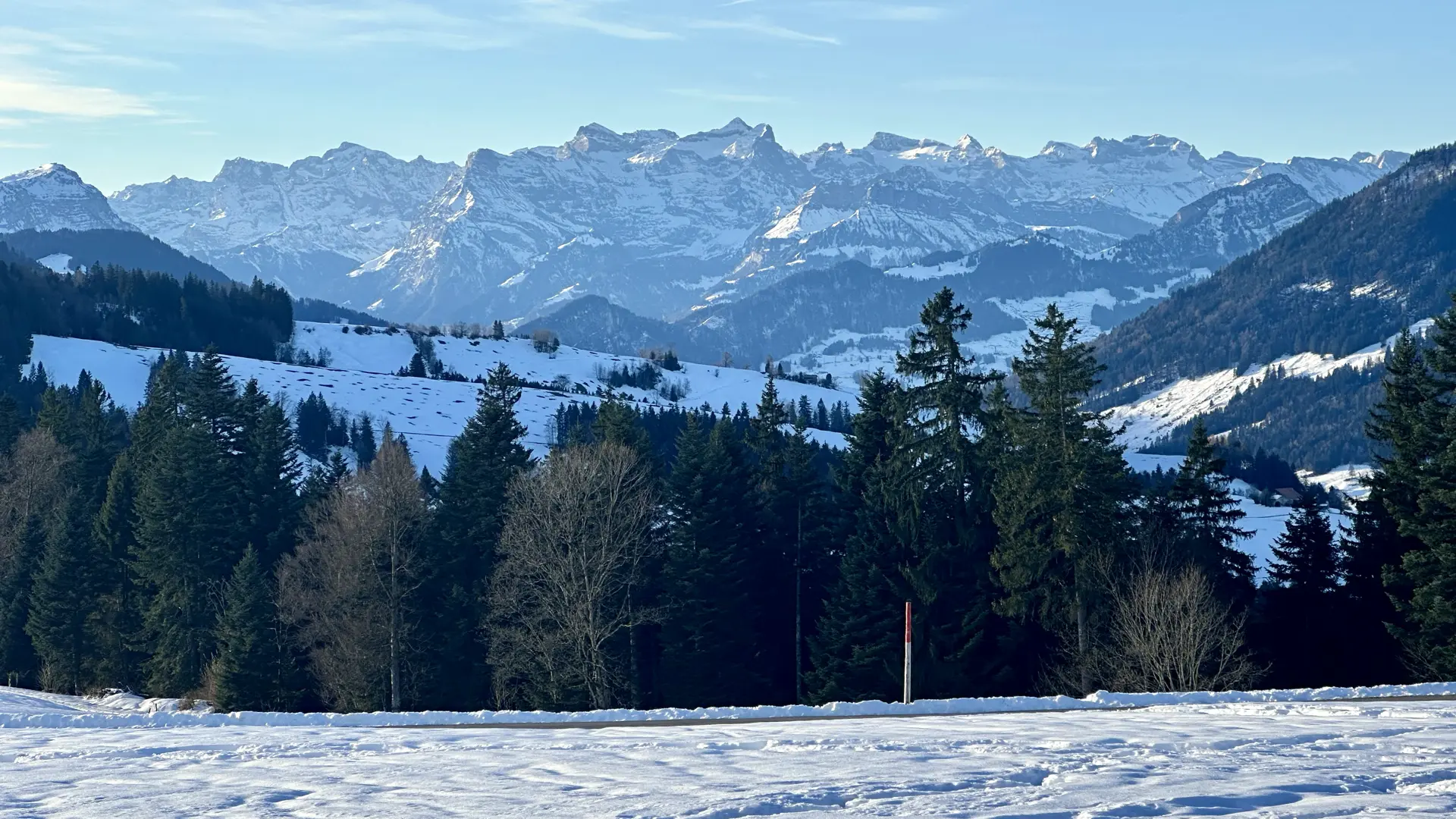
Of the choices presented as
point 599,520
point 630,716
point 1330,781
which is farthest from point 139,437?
point 1330,781

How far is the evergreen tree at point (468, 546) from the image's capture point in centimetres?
6072

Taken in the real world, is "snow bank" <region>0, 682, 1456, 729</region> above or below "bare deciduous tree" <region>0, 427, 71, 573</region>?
below

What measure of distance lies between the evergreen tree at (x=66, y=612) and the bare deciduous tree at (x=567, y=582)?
28.4 m

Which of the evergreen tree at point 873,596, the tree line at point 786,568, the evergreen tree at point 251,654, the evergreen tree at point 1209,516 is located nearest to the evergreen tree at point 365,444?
the tree line at point 786,568

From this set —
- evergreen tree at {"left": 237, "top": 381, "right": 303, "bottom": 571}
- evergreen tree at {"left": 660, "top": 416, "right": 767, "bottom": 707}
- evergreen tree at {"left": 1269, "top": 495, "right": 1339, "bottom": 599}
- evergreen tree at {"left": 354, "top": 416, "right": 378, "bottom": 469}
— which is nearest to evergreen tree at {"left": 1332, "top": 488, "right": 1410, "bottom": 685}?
evergreen tree at {"left": 1269, "top": 495, "right": 1339, "bottom": 599}

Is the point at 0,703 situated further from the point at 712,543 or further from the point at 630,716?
the point at 630,716

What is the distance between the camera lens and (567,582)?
55.6 m

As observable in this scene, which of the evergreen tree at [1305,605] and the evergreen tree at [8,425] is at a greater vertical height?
the evergreen tree at [8,425]

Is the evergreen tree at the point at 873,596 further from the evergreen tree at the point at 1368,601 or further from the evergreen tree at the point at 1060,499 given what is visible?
the evergreen tree at the point at 1368,601

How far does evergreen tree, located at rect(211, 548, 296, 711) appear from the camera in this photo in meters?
61.7

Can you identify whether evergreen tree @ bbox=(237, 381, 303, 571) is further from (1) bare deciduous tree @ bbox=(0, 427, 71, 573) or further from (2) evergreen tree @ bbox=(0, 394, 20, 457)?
(2) evergreen tree @ bbox=(0, 394, 20, 457)

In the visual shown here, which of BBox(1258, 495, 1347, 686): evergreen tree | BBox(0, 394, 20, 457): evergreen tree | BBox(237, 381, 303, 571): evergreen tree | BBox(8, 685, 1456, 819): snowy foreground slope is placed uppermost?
BBox(0, 394, 20, 457): evergreen tree

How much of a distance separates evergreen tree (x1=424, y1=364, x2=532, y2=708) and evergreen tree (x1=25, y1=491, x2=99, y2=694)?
21708 mm

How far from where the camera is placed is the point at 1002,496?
53.2 meters
